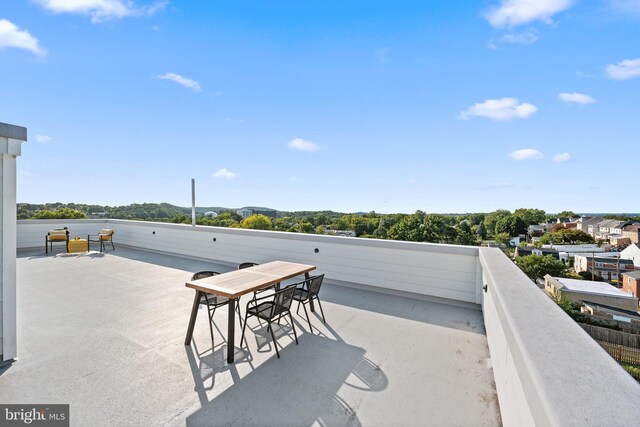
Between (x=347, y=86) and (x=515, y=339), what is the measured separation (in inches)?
404

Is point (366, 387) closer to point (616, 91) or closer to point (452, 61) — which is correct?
point (452, 61)

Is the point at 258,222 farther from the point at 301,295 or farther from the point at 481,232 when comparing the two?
the point at 481,232

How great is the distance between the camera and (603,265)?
773 inches

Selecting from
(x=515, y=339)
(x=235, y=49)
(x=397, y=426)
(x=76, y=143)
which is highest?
(x=235, y=49)

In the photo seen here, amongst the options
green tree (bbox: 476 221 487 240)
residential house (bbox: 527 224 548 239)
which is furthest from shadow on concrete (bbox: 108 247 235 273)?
residential house (bbox: 527 224 548 239)

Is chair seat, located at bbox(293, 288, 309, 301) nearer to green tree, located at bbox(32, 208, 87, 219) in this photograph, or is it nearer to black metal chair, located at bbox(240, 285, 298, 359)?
black metal chair, located at bbox(240, 285, 298, 359)

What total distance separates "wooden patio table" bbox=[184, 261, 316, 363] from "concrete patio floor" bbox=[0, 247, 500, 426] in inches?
9.7

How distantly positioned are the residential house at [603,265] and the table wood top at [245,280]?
1888 centimetres

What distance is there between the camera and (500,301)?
1.72 metres

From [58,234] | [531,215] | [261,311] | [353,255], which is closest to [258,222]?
[58,234]

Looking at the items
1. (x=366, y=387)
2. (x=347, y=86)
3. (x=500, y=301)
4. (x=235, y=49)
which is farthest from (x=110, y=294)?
(x=347, y=86)

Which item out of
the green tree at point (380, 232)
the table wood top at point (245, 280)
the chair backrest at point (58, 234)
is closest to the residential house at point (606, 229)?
the green tree at point (380, 232)

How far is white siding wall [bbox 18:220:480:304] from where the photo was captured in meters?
4.06

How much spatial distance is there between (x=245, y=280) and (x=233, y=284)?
18 centimetres
